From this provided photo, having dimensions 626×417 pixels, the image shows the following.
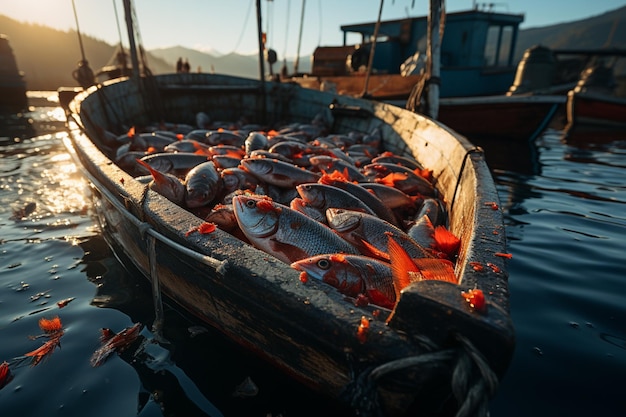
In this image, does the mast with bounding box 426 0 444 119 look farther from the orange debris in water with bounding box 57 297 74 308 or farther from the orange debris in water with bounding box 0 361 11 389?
the orange debris in water with bounding box 0 361 11 389

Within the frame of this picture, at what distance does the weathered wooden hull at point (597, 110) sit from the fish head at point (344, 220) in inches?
832

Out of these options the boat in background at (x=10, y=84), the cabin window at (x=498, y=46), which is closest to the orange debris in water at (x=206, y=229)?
the cabin window at (x=498, y=46)

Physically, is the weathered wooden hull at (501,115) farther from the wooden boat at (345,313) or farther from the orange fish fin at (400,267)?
the orange fish fin at (400,267)

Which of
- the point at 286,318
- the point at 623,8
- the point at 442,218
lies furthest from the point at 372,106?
the point at 623,8

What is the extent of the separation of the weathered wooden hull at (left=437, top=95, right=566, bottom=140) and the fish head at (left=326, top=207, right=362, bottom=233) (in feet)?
37.7

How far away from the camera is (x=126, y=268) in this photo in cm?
405

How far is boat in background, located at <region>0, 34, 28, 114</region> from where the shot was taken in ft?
73.8

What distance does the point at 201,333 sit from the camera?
114 inches

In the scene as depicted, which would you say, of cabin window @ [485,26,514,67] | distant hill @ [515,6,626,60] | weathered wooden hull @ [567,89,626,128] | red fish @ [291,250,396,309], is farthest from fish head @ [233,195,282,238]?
distant hill @ [515,6,626,60]

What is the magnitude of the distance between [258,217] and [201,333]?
1.14 metres

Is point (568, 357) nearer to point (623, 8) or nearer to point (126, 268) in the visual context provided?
point (126, 268)

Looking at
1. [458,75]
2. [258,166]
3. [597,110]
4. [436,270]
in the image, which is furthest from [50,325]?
[597,110]

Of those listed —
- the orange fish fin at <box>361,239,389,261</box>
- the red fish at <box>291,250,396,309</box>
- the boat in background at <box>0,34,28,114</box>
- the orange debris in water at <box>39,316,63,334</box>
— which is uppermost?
the boat in background at <box>0,34,28,114</box>

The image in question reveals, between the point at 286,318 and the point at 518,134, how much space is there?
48.5ft
